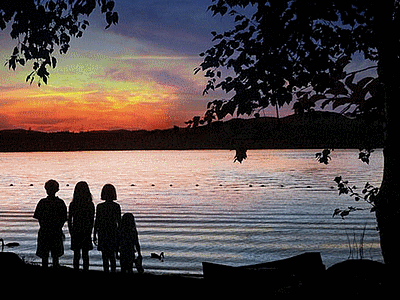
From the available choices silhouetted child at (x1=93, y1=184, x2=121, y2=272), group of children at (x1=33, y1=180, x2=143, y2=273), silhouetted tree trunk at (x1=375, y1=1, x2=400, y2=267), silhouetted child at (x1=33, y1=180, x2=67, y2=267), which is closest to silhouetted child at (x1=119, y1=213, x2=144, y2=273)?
group of children at (x1=33, y1=180, x2=143, y2=273)

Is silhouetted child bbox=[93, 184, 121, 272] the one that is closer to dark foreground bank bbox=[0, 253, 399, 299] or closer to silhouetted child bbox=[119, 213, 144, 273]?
silhouetted child bbox=[119, 213, 144, 273]

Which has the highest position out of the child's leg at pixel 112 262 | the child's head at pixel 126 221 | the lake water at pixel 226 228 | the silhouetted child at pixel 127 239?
the child's head at pixel 126 221

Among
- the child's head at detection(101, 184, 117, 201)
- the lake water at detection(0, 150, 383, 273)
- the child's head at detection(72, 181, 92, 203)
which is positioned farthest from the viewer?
the lake water at detection(0, 150, 383, 273)

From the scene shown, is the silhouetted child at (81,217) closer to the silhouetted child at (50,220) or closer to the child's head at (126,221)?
the silhouetted child at (50,220)

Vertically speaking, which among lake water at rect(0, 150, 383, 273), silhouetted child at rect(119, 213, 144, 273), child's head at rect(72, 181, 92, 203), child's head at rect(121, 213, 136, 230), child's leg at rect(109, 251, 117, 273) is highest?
child's head at rect(72, 181, 92, 203)

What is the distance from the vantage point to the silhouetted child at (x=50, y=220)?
12.3m

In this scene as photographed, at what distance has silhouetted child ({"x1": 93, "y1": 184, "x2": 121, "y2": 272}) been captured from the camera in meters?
12.1

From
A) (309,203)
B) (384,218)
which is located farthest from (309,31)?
(309,203)

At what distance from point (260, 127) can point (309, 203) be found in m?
44.3

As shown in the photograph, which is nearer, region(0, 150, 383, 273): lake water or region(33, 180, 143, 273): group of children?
region(33, 180, 143, 273): group of children

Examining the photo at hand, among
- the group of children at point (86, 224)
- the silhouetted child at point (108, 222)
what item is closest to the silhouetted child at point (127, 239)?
the group of children at point (86, 224)

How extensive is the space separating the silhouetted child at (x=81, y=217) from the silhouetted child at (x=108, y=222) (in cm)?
19

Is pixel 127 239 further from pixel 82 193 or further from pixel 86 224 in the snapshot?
pixel 82 193

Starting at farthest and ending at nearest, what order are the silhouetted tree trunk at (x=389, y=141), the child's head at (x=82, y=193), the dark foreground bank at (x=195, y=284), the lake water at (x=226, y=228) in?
the lake water at (x=226, y=228) < the child's head at (x=82, y=193) < the silhouetted tree trunk at (x=389, y=141) < the dark foreground bank at (x=195, y=284)
